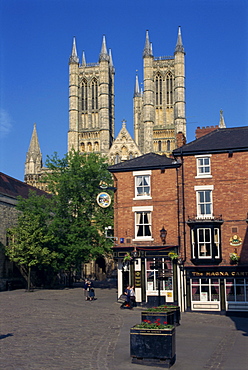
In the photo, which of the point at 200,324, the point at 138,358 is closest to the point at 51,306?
the point at 200,324

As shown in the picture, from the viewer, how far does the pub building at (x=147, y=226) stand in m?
28.3

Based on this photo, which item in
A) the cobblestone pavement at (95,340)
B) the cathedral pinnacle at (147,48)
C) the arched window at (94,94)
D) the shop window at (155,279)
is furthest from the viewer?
the arched window at (94,94)

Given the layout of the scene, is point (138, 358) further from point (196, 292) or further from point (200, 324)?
point (196, 292)

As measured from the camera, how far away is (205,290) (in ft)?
89.1

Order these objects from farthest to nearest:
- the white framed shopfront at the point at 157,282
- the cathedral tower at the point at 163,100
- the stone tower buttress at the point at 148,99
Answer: the cathedral tower at the point at 163,100 → the stone tower buttress at the point at 148,99 → the white framed shopfront at the point at 157,282

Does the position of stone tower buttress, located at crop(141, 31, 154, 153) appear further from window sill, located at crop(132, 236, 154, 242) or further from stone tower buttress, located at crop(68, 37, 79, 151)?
window sill, located at crop(132, 236, 154, 242)

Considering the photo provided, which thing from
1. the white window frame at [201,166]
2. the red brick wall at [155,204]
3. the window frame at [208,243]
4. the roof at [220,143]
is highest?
the roof at [220,143]

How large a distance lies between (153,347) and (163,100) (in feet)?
317

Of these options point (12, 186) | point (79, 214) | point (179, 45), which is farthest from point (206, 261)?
point (179, 45)

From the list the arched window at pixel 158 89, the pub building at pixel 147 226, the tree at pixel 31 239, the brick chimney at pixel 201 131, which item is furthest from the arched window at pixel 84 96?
the pub building at pixel 147 226

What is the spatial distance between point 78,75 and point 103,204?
83.2 meters

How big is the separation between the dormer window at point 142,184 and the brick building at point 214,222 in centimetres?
212

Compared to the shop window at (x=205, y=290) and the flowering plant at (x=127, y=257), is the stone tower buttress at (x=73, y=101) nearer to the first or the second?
the flowering plant at (x=127, y=257)

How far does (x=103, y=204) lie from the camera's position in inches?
1238
